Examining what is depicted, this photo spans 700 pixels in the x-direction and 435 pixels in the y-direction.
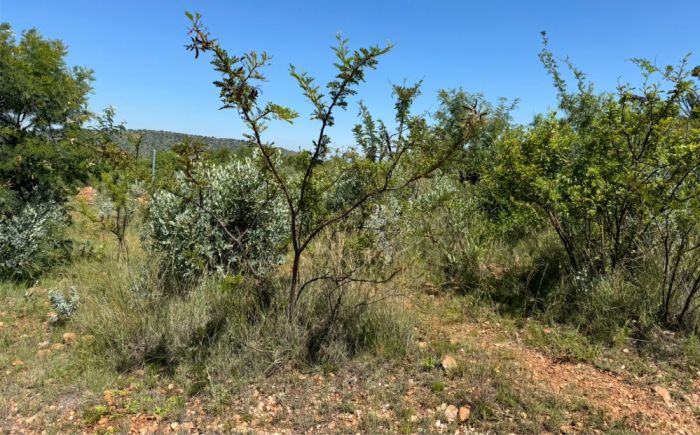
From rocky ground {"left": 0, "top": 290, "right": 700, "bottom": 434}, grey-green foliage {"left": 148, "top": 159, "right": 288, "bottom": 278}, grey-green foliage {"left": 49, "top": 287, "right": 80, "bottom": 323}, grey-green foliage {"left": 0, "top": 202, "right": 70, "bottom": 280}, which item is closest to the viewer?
rocky ground {"left": 0, "top": 290, "right": 700, "bottom": 434}

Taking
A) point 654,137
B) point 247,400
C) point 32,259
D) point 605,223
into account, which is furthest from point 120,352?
point 654,137

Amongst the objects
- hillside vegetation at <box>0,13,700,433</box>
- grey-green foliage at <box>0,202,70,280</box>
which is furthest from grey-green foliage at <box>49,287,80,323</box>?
grey-green foliage at <box>0,202,70,280</box>

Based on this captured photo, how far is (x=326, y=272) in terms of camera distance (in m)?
3.31

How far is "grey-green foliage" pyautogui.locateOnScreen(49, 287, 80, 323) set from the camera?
3.41 meters

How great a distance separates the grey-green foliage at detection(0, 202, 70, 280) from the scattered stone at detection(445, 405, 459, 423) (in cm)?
421

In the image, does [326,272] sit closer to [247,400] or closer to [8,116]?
[247,400]

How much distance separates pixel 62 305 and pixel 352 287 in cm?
230

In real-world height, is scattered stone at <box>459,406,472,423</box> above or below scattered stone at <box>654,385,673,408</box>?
below

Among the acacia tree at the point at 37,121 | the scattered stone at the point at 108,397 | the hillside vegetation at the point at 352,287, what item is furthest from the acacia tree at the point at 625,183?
the acacia tree at the point at 37,121

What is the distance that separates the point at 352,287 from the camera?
3.23m

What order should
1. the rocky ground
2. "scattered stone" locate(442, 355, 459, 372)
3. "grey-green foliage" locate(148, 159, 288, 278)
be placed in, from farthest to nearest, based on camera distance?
1. "grey-green foliage" locate(148, 159, 288, 278)
2. "scattered stone" locate(442, 355, 459, 372)
3. the rocky ground

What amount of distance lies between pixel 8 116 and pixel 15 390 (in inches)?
121

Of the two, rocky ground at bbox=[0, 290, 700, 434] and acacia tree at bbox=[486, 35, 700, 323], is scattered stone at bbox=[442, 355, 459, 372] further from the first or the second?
acacia tree at bbox=[486, 35, 700, 323]

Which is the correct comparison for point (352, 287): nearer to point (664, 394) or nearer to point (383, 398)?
point (383, 398)
